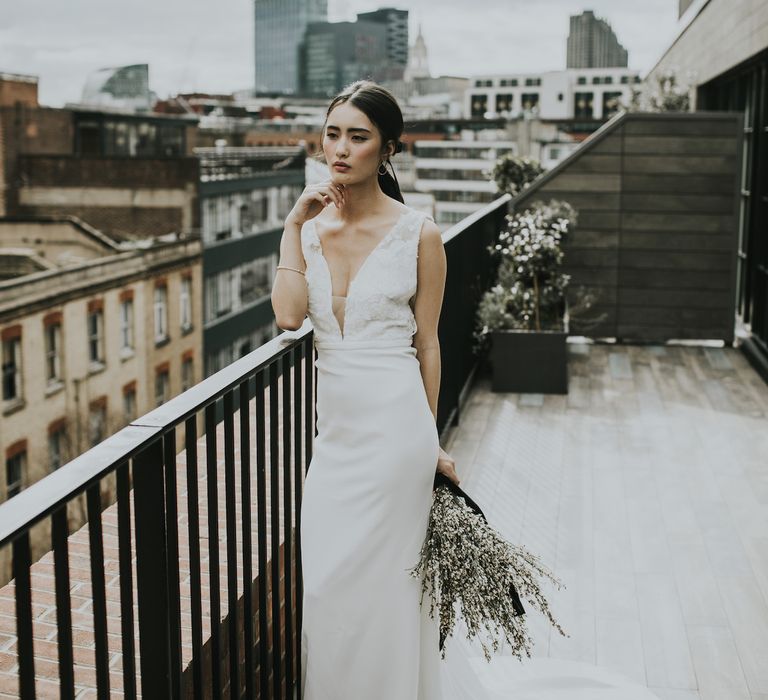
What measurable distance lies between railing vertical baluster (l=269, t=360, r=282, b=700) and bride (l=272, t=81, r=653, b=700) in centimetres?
9

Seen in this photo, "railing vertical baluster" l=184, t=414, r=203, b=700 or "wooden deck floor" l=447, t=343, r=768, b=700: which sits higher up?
"railing vertical baluster" l=184, t=414, r=203, b=700

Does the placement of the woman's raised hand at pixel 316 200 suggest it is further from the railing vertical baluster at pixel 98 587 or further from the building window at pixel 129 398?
the building window at pixel 129 398

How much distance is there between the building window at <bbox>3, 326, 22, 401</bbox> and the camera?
2681 cm

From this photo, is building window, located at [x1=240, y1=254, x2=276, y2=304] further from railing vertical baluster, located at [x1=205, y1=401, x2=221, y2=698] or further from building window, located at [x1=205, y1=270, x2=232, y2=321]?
railing vertical baluster, located at [x1=205, y1=401, x2=221, y2=698]

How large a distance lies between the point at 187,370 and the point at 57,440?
8.38 metres

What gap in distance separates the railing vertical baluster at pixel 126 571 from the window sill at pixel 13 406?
27.6 m

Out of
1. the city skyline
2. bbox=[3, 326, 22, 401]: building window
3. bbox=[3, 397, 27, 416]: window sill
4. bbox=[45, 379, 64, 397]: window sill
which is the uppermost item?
the city skyline

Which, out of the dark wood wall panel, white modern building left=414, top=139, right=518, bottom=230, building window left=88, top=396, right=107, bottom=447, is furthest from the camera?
white modern building left=414, top=139, right=518, bottom=230

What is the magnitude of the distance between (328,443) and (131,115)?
47593 mm

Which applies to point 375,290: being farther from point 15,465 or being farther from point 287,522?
point 15,465

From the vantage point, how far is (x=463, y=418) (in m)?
6.39

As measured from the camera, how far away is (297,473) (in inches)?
103

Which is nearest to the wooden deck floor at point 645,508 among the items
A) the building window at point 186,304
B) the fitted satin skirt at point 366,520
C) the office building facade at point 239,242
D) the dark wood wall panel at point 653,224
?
the dark wood wall panel at point 653,224

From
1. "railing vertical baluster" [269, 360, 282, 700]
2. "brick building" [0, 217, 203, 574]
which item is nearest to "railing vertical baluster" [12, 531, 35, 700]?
"railing vertical baluster" [269, 360, 282, 700]
